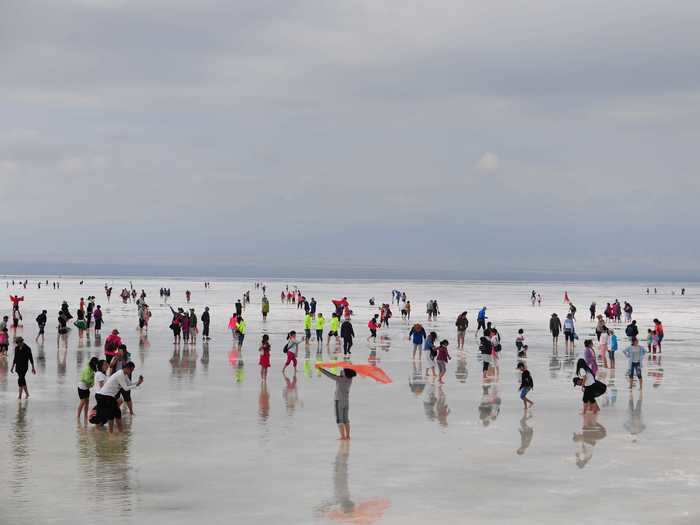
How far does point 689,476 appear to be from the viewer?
14.7 metres

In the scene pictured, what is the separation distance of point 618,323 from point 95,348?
35.9m

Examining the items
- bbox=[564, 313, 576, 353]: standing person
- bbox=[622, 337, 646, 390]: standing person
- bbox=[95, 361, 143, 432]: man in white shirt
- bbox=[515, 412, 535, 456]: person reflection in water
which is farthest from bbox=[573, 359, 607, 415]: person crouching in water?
bbox=[564, 313, 576, 353]: standing person

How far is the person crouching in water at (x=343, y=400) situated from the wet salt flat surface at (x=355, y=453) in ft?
1.47

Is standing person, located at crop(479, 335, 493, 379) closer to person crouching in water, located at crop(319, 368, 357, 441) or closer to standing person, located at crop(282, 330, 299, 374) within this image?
standing person, located at crop(282, 330, 299, 374)

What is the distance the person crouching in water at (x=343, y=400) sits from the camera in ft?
57.0

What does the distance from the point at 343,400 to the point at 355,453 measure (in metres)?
1.30

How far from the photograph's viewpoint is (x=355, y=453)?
1636cm

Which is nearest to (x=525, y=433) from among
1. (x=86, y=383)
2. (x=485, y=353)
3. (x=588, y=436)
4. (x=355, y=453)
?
(x=588, y=436)

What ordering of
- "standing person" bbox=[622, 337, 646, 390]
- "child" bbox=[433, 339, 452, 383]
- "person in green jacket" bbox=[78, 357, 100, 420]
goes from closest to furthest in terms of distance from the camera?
"person in green jacket" bbox=[78, 357, 100, 420], "standing person" bbox=[622, 337, 646, 390], "child" bbox=[433, 339, 452, 383]

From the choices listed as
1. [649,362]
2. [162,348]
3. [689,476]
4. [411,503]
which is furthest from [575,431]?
[162,348]

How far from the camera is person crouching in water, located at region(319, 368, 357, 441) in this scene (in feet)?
57.0

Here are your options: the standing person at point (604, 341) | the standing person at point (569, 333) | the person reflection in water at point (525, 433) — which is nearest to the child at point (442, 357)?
the person reflection in water at point (525, 433)

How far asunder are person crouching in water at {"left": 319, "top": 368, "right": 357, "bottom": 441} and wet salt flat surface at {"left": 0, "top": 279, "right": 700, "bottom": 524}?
447mm

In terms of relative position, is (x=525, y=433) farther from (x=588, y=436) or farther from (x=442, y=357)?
(x=442, y=357)
